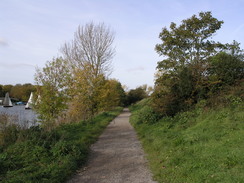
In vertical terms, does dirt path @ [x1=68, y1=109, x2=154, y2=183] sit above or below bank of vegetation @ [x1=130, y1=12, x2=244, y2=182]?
below

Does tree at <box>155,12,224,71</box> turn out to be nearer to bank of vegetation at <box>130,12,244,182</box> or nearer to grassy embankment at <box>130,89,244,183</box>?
bank of vegetation at <box>130,12,244,182</box>

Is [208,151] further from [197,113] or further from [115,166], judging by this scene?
[197,113]

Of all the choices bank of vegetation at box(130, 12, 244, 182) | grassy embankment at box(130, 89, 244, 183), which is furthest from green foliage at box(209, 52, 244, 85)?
grassy embankment at box(130, 89, 244, 183)

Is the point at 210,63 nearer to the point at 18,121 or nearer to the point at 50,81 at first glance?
the point at 50,81

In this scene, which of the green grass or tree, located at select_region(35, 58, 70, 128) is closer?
the green grass

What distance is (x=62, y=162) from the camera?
5.84 meters

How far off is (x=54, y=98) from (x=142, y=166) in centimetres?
613

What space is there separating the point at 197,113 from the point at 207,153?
5057 millimetres

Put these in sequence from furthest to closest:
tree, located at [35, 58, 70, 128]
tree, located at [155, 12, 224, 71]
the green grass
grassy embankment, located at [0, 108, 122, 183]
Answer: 1. tree, located at [155, 12, 224, 71]
2. tree, located at [35, 58, 70, 128]
3. grassy embankment, located at [0, 108, 122, 183]
4. the green grass

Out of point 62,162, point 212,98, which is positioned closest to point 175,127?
point 212,98

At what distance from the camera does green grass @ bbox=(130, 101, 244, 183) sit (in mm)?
4344

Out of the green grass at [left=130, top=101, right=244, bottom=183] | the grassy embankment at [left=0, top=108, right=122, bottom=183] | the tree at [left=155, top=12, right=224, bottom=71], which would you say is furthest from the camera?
the tree at [left=155, top=12, right=224, bottom=71]

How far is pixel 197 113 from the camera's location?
1016 centimetres

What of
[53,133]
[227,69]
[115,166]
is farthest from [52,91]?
[227,69]
